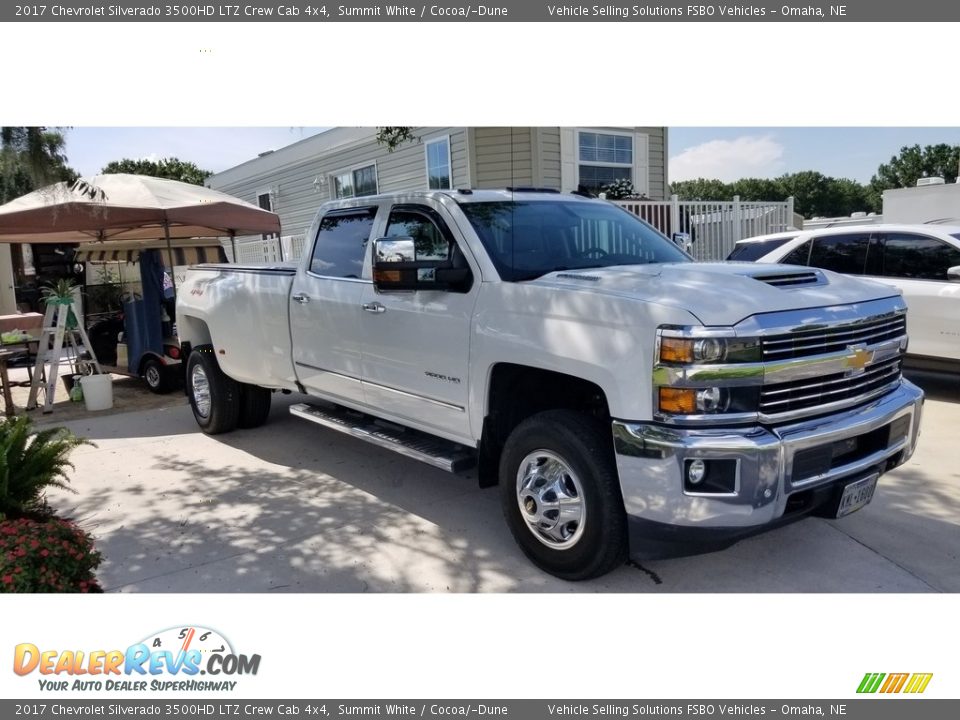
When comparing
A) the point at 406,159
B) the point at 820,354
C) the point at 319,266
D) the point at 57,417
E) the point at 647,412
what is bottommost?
the point at 57,417

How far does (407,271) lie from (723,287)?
1743 millimetres

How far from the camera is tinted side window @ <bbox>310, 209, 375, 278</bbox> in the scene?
16.6 feet

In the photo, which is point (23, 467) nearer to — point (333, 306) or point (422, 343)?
point (333, 306)

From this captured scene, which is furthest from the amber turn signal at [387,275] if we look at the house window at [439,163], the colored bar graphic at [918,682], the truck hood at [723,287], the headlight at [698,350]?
the house window at [439,163]

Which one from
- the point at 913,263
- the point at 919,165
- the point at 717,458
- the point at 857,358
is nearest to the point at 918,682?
the point at 717,458

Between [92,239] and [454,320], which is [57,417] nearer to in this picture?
[92,239]

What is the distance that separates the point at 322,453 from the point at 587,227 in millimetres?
3135

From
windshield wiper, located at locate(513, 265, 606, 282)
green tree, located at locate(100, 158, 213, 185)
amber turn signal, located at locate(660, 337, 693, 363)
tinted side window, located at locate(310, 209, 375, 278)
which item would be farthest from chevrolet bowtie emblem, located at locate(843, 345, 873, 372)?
green tree, located at locate(100, 158, 213, 185)

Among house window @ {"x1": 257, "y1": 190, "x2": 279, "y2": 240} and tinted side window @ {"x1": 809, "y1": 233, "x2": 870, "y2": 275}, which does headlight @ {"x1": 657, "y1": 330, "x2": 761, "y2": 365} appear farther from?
house window @ {"x1": 257, "y1": 190, "x2": 279, "y2": 240}

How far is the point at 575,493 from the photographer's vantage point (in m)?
3.51

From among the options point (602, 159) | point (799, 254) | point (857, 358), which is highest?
point (602, 159)

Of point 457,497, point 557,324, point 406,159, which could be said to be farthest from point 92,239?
point 557,324

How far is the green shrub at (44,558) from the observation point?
3.18m

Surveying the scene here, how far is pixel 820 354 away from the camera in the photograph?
10.7 ft
